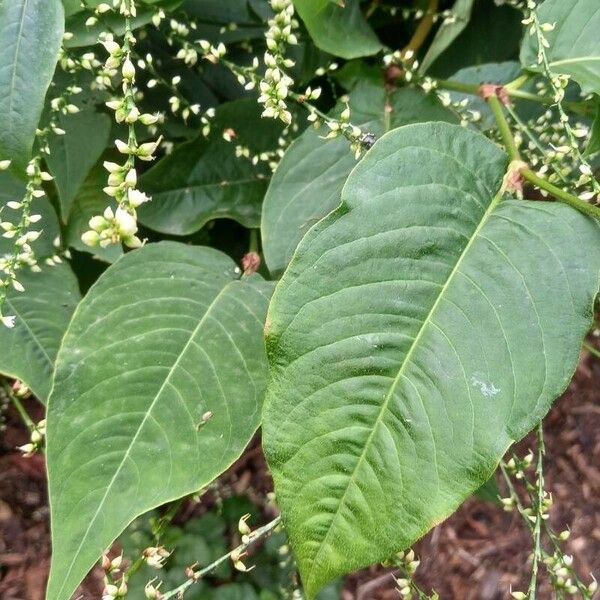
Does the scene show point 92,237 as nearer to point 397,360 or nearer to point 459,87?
point 397,360

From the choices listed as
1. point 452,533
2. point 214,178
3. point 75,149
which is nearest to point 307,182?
point 214,178

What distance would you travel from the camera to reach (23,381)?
0.86 meters

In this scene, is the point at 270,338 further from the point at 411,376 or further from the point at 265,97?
the point at 265,97

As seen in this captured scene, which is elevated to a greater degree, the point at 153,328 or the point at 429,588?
the point at 153,328

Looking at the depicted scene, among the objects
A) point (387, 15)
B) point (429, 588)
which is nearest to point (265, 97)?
point (387, 15)

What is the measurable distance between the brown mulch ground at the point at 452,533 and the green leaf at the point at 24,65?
0.90 meters

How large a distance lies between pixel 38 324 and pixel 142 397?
22 cm

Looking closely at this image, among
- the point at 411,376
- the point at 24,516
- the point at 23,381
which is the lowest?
the point at 24,516

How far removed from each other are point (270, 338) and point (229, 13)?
2.37 ft

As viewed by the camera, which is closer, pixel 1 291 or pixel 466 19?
pixel 1 291

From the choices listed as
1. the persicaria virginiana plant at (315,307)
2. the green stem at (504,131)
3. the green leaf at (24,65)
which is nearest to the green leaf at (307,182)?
the persicaria virginiana plant at (315,307)

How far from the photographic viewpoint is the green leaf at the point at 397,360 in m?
0.63

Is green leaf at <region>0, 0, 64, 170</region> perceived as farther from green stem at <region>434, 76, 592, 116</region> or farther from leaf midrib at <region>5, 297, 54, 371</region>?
green stem at <region>434, 76, 592, 116</region>

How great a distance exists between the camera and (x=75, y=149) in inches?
38.1
